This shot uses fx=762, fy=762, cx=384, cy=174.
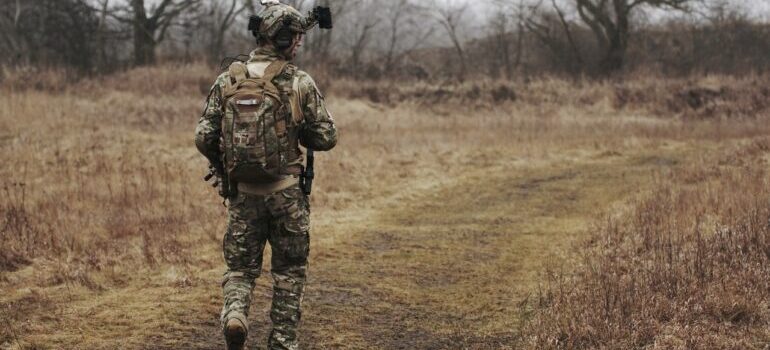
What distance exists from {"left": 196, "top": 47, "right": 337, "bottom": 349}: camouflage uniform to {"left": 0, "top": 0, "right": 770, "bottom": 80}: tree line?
20.2 m

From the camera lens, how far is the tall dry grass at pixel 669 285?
439 centimetres

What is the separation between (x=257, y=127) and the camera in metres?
3.95

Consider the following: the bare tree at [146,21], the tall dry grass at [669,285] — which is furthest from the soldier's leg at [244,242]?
the bare tree at [146,21]

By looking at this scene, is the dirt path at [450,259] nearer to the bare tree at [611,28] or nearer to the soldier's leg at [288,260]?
the soldier's leg at [288,260]

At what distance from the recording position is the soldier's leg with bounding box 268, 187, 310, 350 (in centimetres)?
420

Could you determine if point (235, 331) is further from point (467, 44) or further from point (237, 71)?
point (467, 44)

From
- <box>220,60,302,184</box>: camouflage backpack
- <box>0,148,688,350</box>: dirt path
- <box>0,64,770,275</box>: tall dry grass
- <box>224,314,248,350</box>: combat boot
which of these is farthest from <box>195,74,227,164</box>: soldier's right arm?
<box>0,64,770,275</box>: tall dry grass

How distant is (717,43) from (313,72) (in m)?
16.3

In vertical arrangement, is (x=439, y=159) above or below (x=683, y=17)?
below

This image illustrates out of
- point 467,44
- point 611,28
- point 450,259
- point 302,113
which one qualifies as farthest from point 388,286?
point 467,44

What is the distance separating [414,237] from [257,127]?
4848mm

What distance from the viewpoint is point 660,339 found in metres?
4.28

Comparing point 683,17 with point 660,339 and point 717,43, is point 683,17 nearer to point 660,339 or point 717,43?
point 717,43

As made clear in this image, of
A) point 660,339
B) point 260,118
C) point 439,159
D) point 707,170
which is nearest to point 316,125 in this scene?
point 260,118
